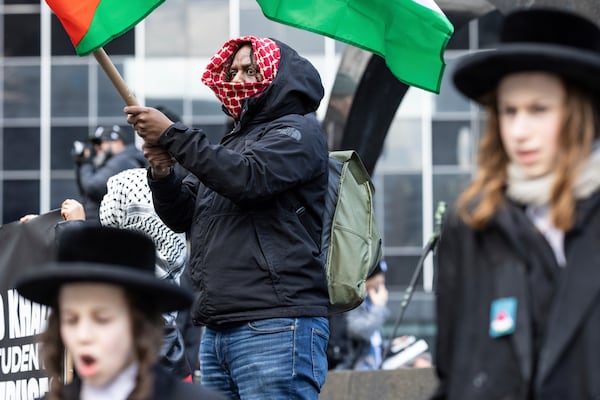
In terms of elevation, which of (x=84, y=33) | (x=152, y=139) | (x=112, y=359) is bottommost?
(x=112, y=359)

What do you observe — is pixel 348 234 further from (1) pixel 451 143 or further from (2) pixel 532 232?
(1) pixel 451 143

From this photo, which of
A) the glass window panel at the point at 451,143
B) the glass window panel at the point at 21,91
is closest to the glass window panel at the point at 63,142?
the glass window panel at the point at 21,91

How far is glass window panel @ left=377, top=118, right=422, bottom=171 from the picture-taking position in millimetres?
27516

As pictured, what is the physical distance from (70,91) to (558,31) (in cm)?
2446

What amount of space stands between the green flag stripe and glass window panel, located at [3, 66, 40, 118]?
70.2 feet

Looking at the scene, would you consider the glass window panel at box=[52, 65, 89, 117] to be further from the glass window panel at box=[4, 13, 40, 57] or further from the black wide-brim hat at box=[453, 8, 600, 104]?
the black wide-brim hat at box=[453, 8, 600, 104]

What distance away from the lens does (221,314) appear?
18.4 ft

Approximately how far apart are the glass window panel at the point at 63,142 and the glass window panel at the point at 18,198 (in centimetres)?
54

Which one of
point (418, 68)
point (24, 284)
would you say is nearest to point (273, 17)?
point (418, 68)

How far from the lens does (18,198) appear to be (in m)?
27.3

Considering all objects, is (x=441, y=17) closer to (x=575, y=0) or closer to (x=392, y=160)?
(x=575, y=0)

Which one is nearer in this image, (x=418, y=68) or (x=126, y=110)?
(x=126, y=110)

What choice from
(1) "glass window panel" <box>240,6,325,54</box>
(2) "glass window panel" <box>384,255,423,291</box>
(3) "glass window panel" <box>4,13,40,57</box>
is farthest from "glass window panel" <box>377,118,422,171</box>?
(3) "glass window panel" <box>4,13,40,57</box>

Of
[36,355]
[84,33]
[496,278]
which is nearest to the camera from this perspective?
[496,278]
